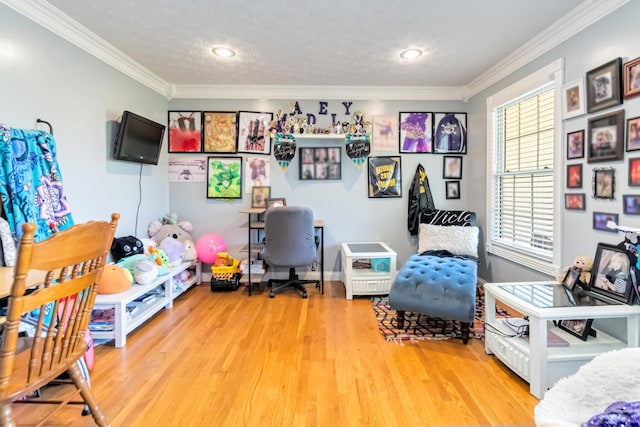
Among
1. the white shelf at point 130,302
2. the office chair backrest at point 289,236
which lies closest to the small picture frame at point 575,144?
the office chair backrest at point 289,236

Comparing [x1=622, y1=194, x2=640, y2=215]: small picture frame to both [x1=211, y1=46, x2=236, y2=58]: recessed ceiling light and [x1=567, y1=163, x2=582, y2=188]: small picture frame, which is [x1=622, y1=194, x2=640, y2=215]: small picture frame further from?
[x1=211, y1=46, x2=236, y2=58]: recessed ceiling light

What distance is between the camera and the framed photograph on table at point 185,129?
3961mm

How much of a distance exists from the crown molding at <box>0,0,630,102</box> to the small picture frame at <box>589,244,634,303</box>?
1581mm

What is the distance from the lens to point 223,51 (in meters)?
2.88

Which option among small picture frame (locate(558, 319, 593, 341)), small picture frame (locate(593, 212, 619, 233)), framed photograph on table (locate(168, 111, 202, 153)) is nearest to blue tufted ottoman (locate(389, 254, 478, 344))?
small picture frame (locate(558, 319, 593, 341))

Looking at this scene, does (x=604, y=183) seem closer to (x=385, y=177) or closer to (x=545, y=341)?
(x=545, y=341)

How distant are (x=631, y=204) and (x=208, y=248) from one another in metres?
3.82

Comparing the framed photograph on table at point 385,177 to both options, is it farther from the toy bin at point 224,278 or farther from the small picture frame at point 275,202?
the toy bin at point 224,278

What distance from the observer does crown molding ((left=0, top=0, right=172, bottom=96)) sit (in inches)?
83.6

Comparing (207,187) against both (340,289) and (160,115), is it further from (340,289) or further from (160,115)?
(340,289)

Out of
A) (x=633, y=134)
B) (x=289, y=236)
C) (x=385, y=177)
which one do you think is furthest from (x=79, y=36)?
(x=633, y=134)

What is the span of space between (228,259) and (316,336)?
177 cm

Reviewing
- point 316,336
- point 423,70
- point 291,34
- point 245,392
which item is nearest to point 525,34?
point 423,70

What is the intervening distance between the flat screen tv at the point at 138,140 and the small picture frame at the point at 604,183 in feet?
12.8
